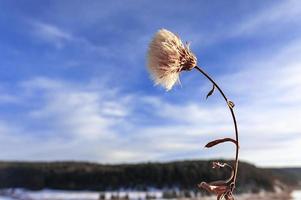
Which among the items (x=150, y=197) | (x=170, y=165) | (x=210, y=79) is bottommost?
(x=210, y=79)

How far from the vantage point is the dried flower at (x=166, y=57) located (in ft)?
5.70

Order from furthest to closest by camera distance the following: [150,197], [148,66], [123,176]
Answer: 1. [123,176]
2. [150,197]
3. [148,66]

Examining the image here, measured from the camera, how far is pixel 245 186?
138 feet

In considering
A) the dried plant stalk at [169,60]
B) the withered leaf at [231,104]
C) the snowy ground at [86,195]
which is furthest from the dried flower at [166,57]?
the snowy ground at [86,195]

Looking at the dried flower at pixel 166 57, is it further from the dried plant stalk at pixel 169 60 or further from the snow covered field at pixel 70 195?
the snow covered field at pixel 70 195

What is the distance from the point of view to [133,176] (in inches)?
1848

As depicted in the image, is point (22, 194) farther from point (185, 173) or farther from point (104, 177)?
point (185, 173)

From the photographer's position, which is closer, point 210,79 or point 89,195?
point 210,79

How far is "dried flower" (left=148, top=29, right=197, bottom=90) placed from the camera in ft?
5.70

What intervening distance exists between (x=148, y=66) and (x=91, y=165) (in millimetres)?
52944

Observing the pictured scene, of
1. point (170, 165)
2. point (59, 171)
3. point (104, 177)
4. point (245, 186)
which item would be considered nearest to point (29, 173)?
point (59, 171)

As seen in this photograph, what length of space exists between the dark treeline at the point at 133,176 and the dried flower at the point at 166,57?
127 ft

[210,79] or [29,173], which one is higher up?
[29,173]

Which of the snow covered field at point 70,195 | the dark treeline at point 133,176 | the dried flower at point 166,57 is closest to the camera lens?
the dried flower at point 166,57
